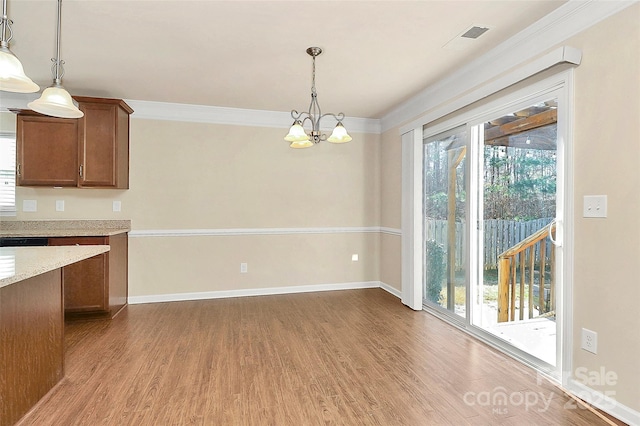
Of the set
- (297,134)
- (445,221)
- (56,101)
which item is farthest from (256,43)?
(445,221)

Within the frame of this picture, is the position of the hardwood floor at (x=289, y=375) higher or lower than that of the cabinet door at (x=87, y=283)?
lower

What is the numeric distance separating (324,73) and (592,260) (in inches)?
104

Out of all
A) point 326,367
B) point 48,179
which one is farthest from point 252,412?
point 48,179

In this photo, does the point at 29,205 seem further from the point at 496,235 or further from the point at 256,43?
the point at 496,235

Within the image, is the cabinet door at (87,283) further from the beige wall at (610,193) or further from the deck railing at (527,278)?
the beige wall at (610,193)

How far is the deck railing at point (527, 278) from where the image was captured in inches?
107

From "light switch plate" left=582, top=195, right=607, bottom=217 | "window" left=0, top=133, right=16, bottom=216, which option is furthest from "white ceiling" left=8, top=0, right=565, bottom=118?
"light switch plate" left=582, top=195, right=607, bottom=217

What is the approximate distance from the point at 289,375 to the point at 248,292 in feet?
7.70

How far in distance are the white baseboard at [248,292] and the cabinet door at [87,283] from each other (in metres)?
0.70

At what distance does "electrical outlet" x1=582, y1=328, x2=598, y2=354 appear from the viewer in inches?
84.0

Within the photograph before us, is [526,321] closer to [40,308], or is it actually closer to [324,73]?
[324,73]

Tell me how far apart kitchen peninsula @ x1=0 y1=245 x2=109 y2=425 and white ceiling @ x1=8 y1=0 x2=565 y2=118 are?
1639 mm

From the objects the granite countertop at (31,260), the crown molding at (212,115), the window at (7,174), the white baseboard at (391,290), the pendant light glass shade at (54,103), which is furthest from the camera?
the white baseboard at (391,290)

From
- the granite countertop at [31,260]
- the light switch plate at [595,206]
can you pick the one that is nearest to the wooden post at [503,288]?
the light switch plate at [595,206]
